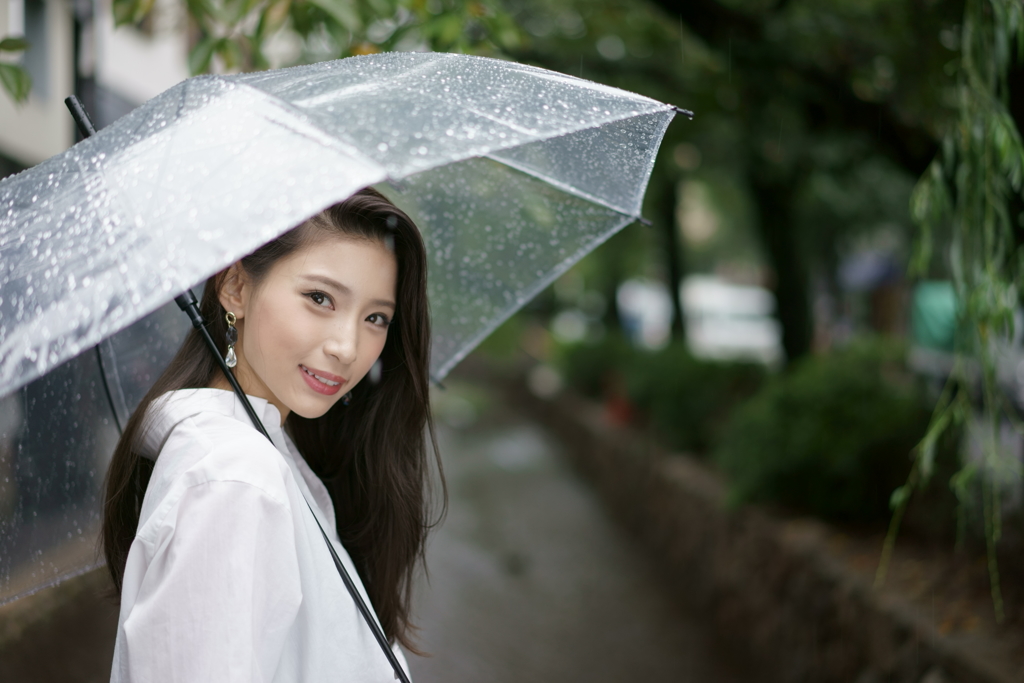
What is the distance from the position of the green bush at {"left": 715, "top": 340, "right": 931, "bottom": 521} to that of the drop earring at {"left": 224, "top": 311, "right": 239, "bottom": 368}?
4832 millimetres

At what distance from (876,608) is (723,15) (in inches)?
131

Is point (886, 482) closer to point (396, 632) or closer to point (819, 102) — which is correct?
point (819, 102)

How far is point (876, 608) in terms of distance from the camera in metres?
4.40

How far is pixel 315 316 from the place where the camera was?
1706mm

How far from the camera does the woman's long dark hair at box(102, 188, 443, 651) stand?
6.22 feet

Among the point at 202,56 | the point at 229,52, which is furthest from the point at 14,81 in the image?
the point at 229,52

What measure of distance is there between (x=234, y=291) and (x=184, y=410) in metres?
0.30

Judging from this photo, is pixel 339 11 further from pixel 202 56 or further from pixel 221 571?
pixel 221 571

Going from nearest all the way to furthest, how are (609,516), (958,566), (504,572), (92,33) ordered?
1. (92,33)
2. (958,566)
3. (504,572)
4. (609,516)

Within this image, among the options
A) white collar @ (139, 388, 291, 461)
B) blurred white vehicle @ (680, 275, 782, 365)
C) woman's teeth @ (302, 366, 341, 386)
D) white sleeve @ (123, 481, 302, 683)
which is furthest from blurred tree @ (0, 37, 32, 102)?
blurred white vehicle @ (680, 275, 782, 365)

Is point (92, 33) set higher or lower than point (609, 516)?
higher

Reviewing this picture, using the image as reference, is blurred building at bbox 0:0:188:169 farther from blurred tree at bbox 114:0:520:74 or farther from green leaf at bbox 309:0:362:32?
green leaf at bbox 309:0:362:32

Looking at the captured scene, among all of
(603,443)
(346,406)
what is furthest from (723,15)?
(603,443)

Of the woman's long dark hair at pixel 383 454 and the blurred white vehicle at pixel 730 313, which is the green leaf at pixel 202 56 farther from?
the blurred white vehicle at pixel 730 313
